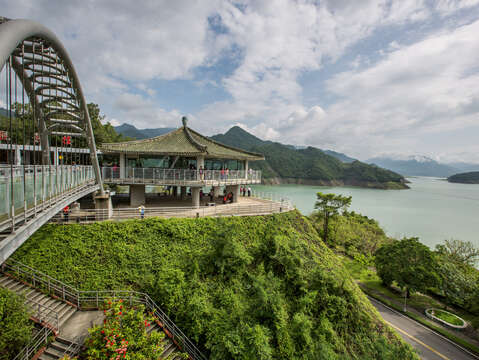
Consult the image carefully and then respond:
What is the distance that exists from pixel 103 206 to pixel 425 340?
80.9 ft

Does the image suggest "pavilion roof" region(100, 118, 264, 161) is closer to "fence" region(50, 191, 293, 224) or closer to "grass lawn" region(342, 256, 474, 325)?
"fence" region(50, 191, 293, 224)

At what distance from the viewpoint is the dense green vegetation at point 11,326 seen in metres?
7.41

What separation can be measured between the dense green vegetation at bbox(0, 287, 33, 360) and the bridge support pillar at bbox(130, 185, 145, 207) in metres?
11.0

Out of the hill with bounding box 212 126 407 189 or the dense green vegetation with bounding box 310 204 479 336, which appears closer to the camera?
the dense green vegetation with bounding box 310 204 479 336

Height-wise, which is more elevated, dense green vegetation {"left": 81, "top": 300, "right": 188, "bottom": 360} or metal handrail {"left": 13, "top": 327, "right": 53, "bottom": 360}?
dense green vegetation {"left": 81, "top": 300, "right": 188, "bottom": 360}

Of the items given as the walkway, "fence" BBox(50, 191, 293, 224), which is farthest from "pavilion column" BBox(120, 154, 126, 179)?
the walkway

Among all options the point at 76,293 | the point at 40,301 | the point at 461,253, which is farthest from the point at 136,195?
the point at 461,253

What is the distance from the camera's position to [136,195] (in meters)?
18.9

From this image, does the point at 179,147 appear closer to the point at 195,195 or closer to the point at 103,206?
the point at 195,195

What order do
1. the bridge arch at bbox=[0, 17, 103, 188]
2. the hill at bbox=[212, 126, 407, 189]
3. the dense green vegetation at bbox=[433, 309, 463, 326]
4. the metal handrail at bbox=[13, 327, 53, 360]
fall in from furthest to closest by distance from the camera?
1. the hill at bbox=[212, 126, 407, 189]
2. the dense green vegetation at bbox=[433, 309, 463, 326]
3. the metal handrail at bbox=[13, 327, 53, 360]
4. the bridge arch at bbox=[0, 17, 103, 188]

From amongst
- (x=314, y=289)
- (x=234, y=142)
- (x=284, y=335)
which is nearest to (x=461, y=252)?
(x=314, y=289)

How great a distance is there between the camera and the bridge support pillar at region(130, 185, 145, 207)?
1881 centimetres

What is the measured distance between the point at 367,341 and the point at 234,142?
185 metres

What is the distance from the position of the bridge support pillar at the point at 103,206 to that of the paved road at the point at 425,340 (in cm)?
2134
